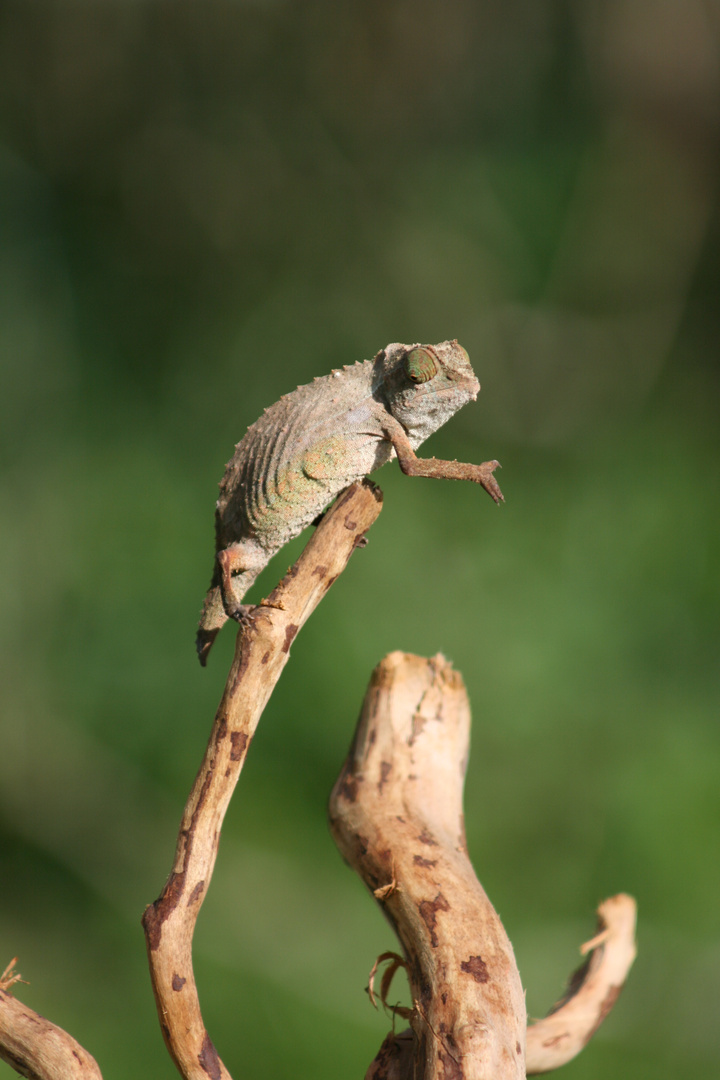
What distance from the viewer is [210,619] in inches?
55.2

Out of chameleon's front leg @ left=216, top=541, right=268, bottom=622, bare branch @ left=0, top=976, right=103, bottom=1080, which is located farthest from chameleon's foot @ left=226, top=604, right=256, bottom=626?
bare branch @ left=0, top=976, right=103, bottom=1080

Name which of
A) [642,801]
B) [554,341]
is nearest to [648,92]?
[554,341]

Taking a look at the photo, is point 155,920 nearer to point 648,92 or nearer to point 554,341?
Result: point 554,341

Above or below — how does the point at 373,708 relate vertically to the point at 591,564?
below

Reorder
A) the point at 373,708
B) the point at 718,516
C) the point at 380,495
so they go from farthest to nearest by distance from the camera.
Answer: the point at 718,516 → the point at 373,708 → the point at 380,495

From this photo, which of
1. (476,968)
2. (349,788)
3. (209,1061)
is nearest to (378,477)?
(349,788)

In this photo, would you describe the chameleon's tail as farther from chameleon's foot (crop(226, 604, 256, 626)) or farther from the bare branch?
the bare branch

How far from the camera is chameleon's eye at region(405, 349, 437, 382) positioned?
4.15 ft

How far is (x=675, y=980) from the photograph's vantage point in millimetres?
2670

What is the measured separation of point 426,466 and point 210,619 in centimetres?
45

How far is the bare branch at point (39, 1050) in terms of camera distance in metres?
1.05

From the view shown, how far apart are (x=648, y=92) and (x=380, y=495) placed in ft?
7.19

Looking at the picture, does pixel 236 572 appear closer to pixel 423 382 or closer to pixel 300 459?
pixel 300 459

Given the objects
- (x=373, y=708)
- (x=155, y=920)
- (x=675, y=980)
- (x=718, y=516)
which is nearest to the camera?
(x=155, y=920)
